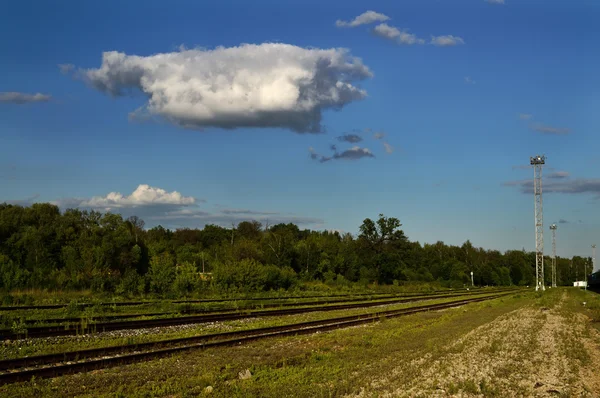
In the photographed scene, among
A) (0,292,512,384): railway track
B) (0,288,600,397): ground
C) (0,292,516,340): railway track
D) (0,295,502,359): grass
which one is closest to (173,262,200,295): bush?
(0,292,516,340): railway track

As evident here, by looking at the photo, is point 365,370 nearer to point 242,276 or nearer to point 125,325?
point 125,325

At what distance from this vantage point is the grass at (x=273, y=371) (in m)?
11.2

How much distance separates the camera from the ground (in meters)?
11.4

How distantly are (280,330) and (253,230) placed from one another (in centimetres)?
10115

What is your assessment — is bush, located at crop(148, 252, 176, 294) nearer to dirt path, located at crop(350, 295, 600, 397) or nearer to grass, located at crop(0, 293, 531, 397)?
grass, located at crop(0, 293, 531, 397)

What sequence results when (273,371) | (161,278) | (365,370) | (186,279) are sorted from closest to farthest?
1. (273,371)
2. (365,370)
3. (161,278)
4. (186,279)

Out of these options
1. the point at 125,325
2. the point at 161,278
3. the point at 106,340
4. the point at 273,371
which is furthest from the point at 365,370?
the point at 161,278

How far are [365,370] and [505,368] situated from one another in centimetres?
404

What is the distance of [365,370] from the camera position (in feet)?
45.4

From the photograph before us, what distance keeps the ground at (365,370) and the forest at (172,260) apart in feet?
89.4

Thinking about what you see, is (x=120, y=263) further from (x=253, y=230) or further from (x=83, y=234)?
(x=253, y=230)

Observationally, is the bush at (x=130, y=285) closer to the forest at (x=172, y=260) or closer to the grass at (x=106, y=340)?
the forest at (x=172, y=260)

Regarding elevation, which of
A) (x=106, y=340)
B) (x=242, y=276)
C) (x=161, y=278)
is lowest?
(x=106, y=340)

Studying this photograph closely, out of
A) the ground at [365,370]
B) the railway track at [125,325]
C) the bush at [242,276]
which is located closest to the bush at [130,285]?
the bush at [242,276]
